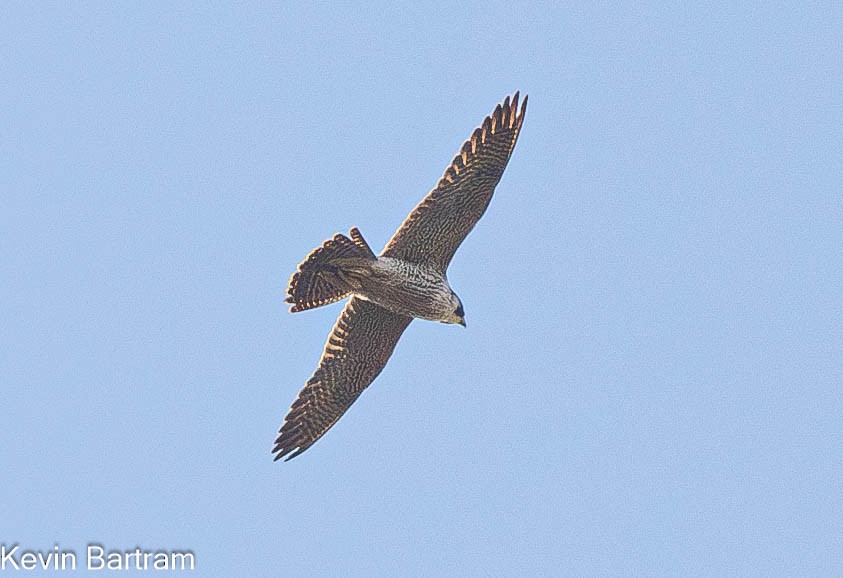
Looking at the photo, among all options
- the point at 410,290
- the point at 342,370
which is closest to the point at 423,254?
the point at 410,290

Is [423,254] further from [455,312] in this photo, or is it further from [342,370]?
[342,370]

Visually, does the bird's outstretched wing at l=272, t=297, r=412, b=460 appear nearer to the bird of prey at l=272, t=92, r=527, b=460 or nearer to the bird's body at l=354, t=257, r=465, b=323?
the bird of prey at l=272, t=92, r=527, b=460

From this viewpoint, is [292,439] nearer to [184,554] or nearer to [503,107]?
[184,554]

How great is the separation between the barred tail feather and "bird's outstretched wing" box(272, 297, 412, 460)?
0.81m

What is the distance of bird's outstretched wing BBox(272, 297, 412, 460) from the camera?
1870 centimetres

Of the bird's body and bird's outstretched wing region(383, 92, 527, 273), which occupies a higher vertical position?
bird's outstretched wing region(383, 92, 527, 273)

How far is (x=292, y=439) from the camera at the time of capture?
19031 millimetres

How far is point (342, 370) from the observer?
18844 millimetres

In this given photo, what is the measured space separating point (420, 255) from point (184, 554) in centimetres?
410

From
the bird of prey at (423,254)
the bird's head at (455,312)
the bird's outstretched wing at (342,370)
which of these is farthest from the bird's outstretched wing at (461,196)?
the bird's outstretched wing at (342,370)

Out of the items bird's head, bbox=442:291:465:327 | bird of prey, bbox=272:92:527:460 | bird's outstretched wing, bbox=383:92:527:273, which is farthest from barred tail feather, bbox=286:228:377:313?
bird's head, bbox=442:291:465:327

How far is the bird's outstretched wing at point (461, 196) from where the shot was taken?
58.3ft

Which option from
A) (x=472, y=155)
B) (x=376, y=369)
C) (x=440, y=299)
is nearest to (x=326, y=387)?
(x=376, y=369)

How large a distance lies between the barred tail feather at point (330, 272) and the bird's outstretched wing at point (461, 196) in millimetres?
557
